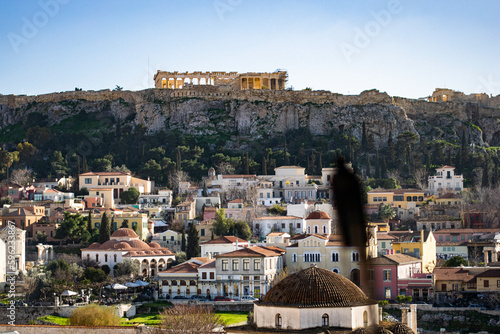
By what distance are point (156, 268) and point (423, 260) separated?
69.1 ft

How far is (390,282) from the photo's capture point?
69812 mm

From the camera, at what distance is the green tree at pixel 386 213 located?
313ft

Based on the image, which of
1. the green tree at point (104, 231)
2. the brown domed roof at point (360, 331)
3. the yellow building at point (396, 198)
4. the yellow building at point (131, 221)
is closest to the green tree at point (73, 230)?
the green tree at point (104, 231)

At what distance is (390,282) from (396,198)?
31896 millimetres

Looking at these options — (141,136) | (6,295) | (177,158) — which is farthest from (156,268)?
(141,136)

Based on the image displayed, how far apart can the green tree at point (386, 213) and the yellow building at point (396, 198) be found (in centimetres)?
317

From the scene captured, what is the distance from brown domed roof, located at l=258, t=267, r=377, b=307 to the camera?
3231 centimetres

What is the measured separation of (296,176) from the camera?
349 feet

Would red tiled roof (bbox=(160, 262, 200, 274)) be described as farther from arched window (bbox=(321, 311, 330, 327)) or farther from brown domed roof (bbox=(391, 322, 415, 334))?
arched window (bbox=(321, 311, 330, 327))

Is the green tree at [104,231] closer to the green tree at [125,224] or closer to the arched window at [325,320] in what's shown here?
the green tree at [125,224]

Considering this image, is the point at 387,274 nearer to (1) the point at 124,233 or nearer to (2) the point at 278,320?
(1) the point at 124,233

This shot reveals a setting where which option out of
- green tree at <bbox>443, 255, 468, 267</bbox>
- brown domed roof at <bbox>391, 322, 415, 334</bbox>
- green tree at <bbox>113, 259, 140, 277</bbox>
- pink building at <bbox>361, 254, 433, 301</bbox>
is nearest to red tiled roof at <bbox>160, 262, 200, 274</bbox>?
green tree at <bbox>113, 259, 140, 277</bbox>

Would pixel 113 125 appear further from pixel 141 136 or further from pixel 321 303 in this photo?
pixel 321 303

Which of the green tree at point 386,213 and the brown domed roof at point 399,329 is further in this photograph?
the green tree at point 386,213
